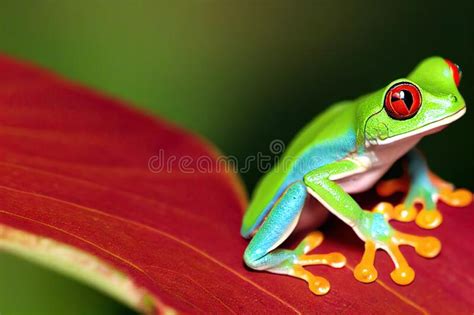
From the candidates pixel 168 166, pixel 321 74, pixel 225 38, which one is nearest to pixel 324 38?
pixel 321 74

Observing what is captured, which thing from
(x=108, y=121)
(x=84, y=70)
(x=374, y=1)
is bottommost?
(x=84, y=70)

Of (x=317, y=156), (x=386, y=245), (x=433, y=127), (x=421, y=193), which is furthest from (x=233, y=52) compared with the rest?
(x=386, y=245)

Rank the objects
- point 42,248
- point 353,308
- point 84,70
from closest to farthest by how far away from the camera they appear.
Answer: point 42,248, point 353,308, point 84,70

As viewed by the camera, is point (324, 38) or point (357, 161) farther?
point (324, 38)

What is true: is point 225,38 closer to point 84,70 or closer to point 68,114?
point 84,70

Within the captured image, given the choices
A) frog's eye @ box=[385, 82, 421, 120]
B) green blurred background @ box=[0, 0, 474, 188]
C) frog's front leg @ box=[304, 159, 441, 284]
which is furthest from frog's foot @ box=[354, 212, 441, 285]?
green blurred background @ box=[0, 0, 474, 188]

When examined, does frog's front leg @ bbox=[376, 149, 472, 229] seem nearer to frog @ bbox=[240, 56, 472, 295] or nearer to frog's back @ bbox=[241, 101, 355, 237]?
frog @ bbox=[240, 56, 472, 295]

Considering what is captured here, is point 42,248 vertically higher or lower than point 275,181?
higher

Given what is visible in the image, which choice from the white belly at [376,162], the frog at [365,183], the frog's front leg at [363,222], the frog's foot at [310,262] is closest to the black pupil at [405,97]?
the frog at [365,183]
